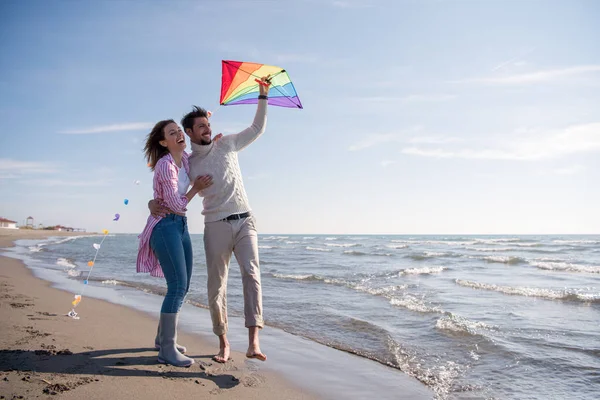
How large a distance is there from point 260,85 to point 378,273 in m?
10.2

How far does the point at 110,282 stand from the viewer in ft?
30.7

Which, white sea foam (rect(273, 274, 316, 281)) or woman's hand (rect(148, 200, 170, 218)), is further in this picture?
white sea foam (rect(273, 274, 316, 281))

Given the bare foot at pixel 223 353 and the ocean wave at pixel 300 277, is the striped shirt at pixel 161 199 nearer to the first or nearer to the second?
the bare foot at pixel 223 353

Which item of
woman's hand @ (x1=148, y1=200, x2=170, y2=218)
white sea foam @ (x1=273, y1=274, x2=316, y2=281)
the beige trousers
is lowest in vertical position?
white sea foam @ (x1=273, y1=274, x2=316, y2=281)

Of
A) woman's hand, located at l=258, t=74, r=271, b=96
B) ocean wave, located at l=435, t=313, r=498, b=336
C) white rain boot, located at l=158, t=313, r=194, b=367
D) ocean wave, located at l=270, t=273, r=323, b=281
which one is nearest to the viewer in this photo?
white rain boot, located at l=158, t=313, r=194, b=367

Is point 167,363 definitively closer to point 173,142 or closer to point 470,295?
point 173,142

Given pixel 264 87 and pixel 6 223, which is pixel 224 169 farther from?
pixel 6 223

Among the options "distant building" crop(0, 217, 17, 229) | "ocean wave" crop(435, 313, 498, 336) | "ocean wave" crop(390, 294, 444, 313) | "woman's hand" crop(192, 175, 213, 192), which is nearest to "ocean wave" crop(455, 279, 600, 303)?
"ocean wave" crop(390, 294, 444, 313)

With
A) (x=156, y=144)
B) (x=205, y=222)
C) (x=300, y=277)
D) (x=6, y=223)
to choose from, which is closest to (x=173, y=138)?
(x=156, y=144)

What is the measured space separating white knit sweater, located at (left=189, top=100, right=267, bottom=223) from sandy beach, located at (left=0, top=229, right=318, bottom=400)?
1275mm

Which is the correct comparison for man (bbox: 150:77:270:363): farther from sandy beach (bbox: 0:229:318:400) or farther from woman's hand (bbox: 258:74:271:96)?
woman's hand (bbox: 258:74:271:96)

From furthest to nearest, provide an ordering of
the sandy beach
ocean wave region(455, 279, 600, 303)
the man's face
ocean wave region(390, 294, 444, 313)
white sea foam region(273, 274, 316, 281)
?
white sea foam region(273, 274, 316, 281) → ocean wave region(455, 279, 600, 303) → ocean wave region(390, 294, 444, 313) → the man's face → the sandy beach

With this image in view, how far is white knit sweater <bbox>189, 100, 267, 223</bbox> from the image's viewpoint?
3.55 m

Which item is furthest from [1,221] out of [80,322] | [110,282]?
[80,322]
